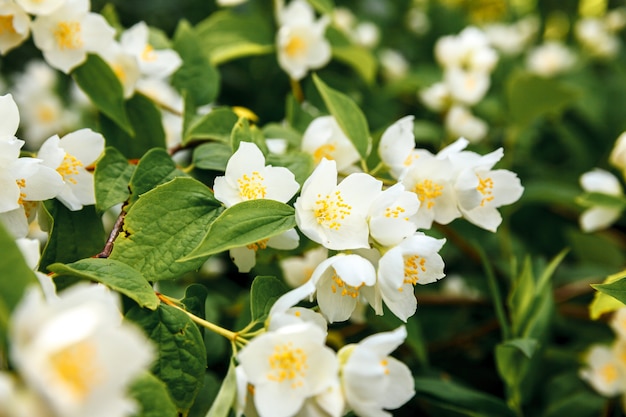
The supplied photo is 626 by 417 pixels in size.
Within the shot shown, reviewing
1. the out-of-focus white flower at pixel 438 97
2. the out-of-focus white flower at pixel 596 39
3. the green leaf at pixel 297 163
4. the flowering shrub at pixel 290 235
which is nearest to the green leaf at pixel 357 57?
the flowering shrub at pixel 290 235

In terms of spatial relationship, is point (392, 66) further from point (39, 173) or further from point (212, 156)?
point (39, 173)

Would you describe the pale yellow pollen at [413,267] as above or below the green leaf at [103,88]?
Answer: below

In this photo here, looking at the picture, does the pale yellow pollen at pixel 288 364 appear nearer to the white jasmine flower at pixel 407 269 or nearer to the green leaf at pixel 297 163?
the white jasmine flower at pixel 407 269

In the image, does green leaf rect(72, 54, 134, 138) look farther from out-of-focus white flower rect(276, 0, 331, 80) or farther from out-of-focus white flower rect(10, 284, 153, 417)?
out-of-focus white flower rect(10, 284, 153, 417)

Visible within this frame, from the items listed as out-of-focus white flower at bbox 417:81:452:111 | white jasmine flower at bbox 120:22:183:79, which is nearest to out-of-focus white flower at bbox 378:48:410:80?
out-of-focus white flower at bbox 417:81:452:111

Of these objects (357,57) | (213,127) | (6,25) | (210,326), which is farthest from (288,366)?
(357,57)

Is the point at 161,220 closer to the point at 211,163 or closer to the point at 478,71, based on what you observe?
the point at 211,163

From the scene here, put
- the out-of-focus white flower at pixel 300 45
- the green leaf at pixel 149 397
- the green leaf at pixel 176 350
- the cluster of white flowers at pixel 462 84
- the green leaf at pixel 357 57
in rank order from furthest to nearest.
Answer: the cluster of white flowers at pixel 462 84, the green leaf at pixel 357 57, the out-of-focus white flower at pixel 300 45, the green leaf at pixel 176 350, the green leaf at pixel 149 397
